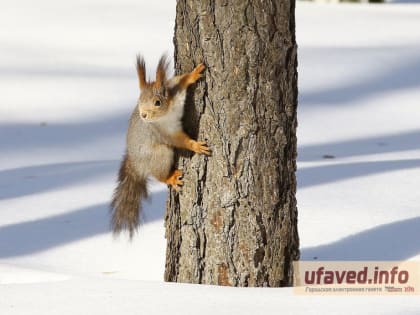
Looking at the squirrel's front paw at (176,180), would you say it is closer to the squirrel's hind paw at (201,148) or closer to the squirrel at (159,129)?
the squirrel at (159,129)

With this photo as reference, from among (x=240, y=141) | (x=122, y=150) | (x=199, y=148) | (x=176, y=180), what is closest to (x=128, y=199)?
(x=176, y=180)

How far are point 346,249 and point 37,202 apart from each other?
2.08m

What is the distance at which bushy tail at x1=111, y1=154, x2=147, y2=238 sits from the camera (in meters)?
4.66

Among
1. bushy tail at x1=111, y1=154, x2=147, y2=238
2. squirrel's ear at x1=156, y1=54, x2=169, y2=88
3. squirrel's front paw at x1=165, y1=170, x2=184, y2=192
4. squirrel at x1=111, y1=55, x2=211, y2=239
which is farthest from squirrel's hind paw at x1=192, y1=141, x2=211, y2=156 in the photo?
bushy tail at x1=111, y1=154, x2=147, y2=238

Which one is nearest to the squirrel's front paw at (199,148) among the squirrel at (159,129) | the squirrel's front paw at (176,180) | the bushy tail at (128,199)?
the squirrel at (159,129)

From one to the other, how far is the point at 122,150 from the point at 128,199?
388 cm

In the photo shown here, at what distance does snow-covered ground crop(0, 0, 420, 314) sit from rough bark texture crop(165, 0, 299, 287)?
0.90 ft

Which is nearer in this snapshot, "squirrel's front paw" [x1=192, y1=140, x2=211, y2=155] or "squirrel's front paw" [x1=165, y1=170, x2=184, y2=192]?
"squirrel's front paw" [x1=192, y1=140, x2=211, y2=155]

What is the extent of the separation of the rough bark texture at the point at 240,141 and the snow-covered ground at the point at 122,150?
10.8 inches

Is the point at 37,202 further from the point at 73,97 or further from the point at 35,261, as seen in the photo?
the point at 73,97

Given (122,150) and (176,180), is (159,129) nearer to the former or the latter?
(176,180)

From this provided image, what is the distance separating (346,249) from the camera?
5043 mm

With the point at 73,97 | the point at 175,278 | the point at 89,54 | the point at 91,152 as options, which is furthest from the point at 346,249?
the point at 89,54

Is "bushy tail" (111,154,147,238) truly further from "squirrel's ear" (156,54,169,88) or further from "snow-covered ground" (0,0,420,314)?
"squirrel's ear" (156,54,169,88)
